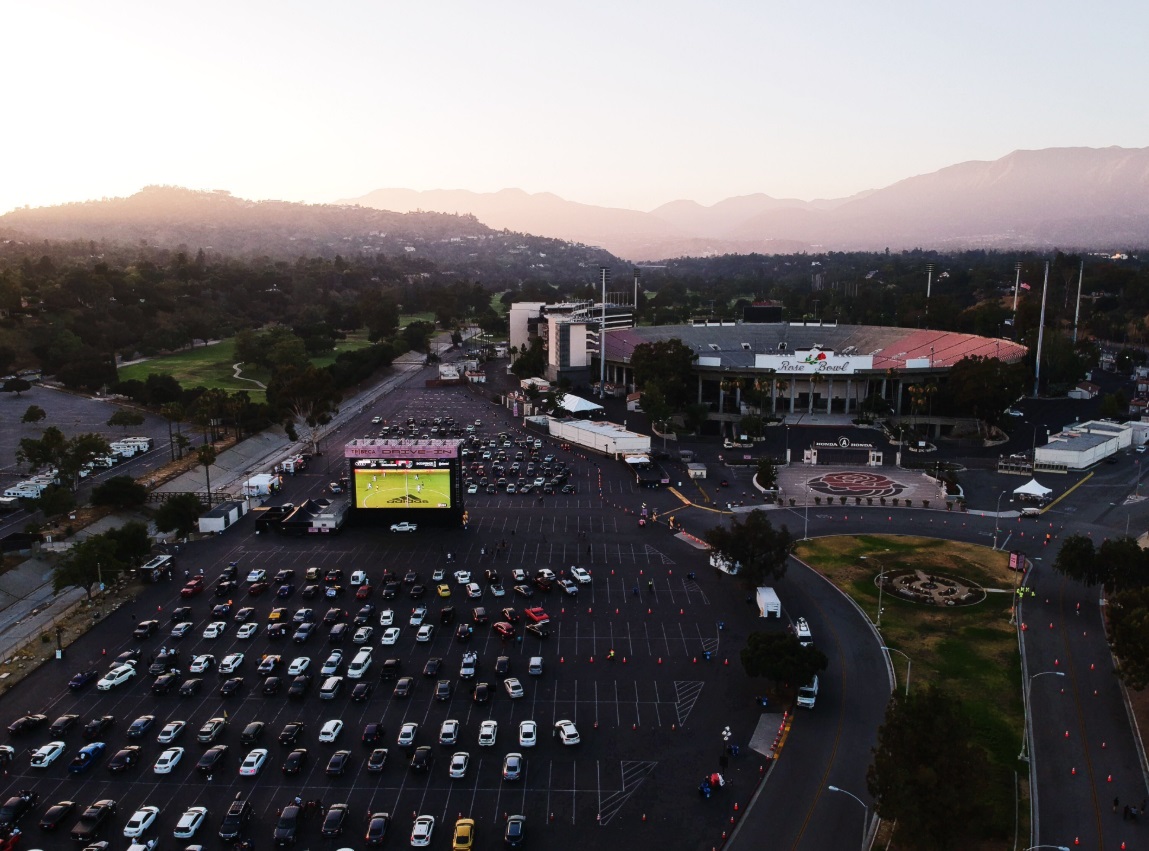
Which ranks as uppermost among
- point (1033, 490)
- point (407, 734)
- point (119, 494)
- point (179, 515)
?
point (179, 515)

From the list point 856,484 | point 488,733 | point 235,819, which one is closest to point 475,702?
point 488,733

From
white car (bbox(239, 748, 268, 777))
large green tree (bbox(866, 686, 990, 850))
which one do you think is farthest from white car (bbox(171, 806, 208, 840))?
large green tree (bbox(866, 686, 990, 850))

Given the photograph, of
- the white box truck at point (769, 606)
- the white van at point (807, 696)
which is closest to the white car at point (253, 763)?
the white van at point (807, 696)

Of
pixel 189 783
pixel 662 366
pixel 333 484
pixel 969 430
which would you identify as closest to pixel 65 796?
pixel 189 783

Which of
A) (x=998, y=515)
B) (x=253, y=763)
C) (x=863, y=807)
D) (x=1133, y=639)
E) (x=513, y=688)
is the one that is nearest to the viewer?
(x=863, y=807)

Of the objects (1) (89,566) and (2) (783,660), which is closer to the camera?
(2) (783,660)

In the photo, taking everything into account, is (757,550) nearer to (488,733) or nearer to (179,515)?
(488,733)

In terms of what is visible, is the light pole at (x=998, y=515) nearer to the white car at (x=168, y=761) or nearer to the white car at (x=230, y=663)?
the white car at (x=230, y=663)
